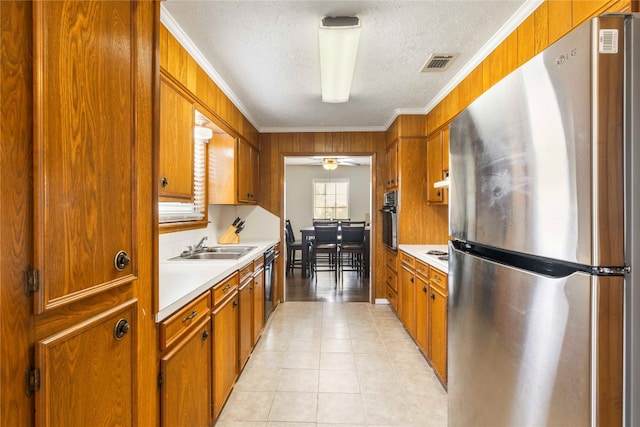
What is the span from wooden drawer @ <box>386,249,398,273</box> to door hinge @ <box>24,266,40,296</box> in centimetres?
331

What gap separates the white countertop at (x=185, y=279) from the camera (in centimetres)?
125

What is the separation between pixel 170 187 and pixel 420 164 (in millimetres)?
2672

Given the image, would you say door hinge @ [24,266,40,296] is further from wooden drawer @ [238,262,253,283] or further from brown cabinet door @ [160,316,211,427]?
wooden drawer @ [238,262,253,283]

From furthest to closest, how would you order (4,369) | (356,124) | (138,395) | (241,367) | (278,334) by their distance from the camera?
(356,124) < (278,334) < (241,367) < (138,395) < (4,369)

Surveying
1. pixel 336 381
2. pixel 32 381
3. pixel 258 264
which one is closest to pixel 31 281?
pixel 32 381

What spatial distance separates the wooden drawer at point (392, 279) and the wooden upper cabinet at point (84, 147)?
10.2 feet

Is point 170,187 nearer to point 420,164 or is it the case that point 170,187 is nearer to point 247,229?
point 247,229

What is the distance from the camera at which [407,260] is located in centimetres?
313

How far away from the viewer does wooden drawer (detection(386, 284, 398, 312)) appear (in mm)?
3652

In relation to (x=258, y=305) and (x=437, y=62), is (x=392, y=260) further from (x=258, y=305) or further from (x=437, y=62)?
(x=437, y=62)

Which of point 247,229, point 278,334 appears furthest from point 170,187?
point 247,229

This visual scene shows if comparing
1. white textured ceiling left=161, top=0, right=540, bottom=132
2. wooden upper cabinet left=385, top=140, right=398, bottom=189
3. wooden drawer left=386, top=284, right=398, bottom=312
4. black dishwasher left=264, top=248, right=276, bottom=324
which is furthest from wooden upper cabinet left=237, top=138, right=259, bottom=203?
wooden drawer left=386, top=284, right=398, bottom=312

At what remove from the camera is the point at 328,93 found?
8.82 feet

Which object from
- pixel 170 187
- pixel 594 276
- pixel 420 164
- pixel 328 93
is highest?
pixel 328 93
